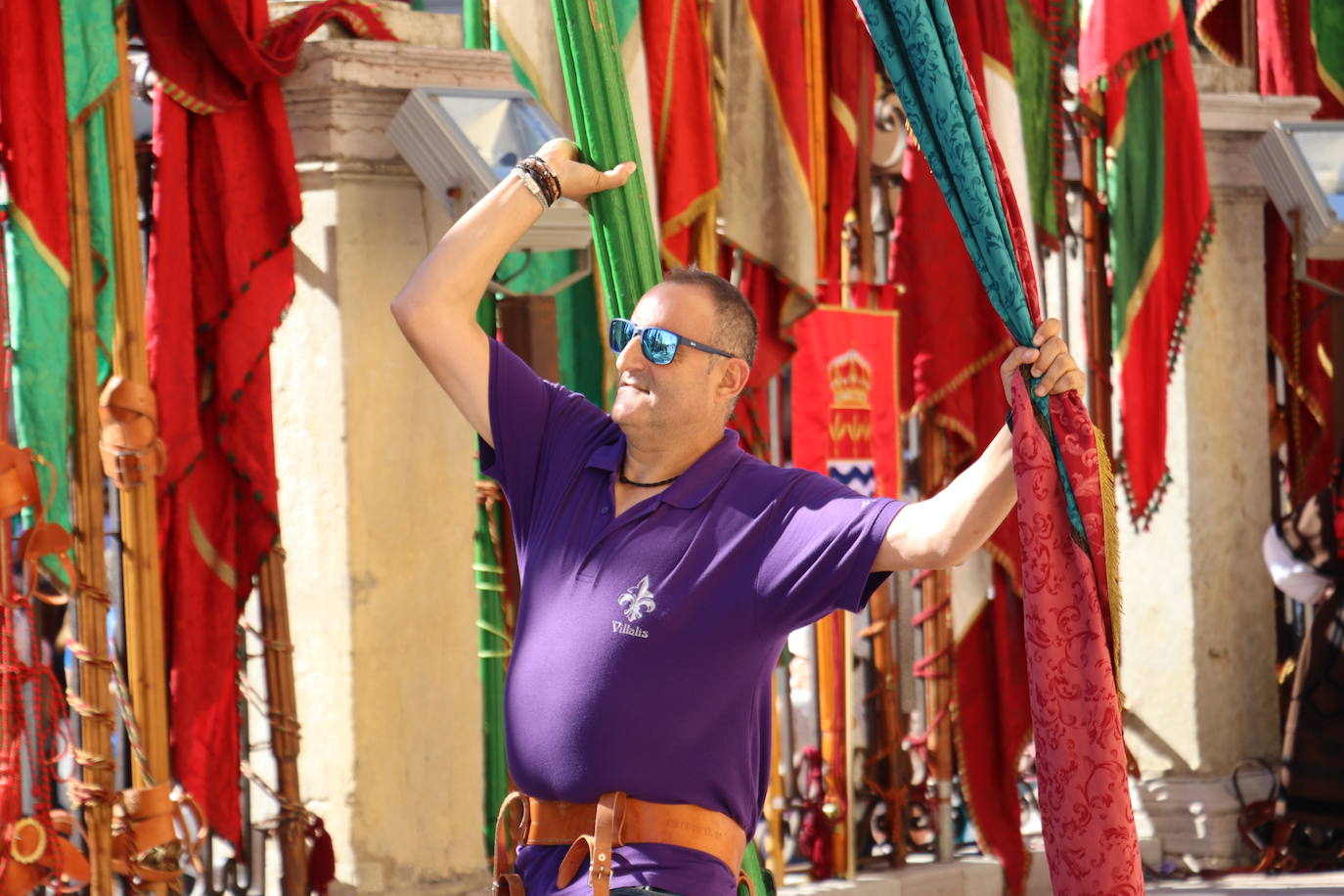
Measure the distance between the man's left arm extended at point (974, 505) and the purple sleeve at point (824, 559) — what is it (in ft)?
0.10

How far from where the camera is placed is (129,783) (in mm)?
4930

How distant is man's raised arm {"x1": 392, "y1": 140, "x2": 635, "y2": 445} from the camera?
320cm

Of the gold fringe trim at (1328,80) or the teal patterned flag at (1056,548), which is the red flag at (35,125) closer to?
the teal patterned flag at (1056,548)

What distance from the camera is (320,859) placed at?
16.8ft

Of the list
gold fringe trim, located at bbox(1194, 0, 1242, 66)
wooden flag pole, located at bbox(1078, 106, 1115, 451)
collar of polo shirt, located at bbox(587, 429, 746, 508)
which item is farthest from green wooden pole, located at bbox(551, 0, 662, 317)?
gold fringe trim, located at bbox(1194, 0, 1242, 66)

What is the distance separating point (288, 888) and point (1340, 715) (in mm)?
3683

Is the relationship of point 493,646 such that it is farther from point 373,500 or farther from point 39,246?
point 39,246

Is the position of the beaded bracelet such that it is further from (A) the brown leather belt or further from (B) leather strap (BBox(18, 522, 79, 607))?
(B) leather strap (BBox(18, 522, 79, 607))

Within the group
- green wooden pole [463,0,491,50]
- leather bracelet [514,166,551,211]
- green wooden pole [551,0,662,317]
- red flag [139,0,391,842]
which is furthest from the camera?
green wooden pole [463,0,491,50]

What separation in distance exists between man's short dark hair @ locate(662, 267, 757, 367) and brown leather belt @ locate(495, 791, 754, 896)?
716 mm

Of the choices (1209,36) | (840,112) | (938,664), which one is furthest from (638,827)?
(1209,36)

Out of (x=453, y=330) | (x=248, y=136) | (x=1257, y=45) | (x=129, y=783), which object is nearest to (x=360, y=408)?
(x=248, y=136)

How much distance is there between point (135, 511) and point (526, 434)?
5.88ft

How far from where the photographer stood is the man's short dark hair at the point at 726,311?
3123 mm
